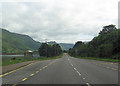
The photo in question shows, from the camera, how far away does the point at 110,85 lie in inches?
322

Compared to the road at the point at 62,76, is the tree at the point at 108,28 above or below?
above

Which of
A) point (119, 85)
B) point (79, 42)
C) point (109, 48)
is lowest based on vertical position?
point (119, 85)

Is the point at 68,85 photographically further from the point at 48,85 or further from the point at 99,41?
the point at 99,41

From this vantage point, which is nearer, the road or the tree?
the road

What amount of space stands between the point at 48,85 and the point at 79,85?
5.74 feet

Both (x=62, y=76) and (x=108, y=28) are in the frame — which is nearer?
(x=62, y=76)

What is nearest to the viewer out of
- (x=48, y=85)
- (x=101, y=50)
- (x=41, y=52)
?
(x=48, y=85)

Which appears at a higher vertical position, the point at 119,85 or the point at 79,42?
the point at 79,42

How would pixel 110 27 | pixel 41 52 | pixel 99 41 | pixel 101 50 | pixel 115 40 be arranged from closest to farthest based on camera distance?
1. pixel 115 40
2. pixel 101 50
3. pixel 99 41
4. pixel 110 27
5. pixel 41 52

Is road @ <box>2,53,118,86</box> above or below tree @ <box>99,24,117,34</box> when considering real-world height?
below

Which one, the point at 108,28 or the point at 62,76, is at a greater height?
the point at 108,28

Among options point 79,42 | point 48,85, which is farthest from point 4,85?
point 79,42

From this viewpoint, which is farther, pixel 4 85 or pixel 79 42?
pixel 79 42

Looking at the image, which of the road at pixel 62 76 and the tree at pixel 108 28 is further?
the tree at pixel 108 28
